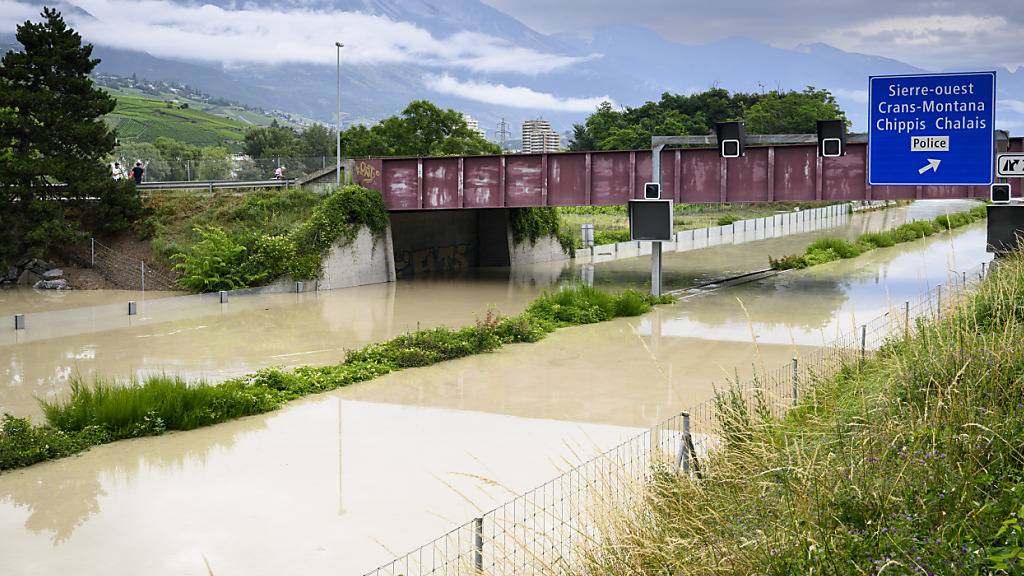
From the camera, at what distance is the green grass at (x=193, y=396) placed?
15648 mm

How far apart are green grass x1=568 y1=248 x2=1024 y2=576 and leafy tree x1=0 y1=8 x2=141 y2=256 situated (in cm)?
3407

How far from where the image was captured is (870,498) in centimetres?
741

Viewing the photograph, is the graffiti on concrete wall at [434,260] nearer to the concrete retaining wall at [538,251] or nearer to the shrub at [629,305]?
the concrete retaining wall at [538,251]

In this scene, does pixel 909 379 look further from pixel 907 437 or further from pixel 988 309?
pixel 988 309

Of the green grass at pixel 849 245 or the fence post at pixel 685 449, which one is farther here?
the green grass at pixel 849 245

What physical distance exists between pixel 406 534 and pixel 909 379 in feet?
18.7

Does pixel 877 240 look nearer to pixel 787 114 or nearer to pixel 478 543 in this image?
pixel 478 543

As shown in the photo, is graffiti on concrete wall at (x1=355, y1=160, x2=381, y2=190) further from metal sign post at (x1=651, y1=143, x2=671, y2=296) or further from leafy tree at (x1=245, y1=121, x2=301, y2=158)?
leafy tree at (x1=245, y1=121, x2=301, y2=158)

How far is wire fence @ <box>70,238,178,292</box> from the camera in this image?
38969 millimetres

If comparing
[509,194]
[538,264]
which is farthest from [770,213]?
[509,194]

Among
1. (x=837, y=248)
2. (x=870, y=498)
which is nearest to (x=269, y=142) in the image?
(x=837, y=248)

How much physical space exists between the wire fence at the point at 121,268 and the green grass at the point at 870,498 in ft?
106

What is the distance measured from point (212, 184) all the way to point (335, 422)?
32546 millimetres

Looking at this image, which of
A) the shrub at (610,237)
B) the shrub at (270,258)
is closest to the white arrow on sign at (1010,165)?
the shrub at (270,258)
